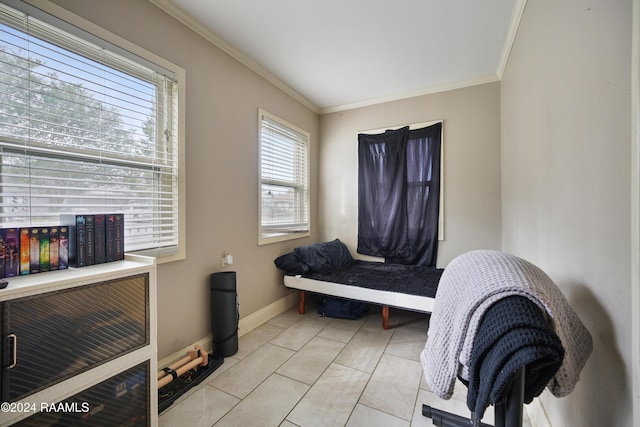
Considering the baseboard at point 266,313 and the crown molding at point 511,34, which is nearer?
the crown molding at point 511,34

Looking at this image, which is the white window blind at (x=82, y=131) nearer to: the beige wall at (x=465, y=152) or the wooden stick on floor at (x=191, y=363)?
the wooden stick on floor at (x=191, y=363)

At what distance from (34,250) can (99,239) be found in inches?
9.4

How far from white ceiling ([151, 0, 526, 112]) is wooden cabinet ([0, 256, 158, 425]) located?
1882 mm

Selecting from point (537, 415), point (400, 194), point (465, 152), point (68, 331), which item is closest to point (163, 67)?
point (68, 331)

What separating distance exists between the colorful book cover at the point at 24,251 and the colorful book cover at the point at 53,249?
0.07m

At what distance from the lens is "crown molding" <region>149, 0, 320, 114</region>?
1837 millimetres

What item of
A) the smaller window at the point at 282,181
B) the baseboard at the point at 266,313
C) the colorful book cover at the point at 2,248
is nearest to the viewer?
the colorful book cover at the point at 2,248

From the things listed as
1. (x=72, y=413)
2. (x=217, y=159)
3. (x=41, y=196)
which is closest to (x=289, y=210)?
(x=217, y=159)

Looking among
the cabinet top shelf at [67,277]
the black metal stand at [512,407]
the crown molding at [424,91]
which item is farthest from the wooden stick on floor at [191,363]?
the crown molding at [424,91]

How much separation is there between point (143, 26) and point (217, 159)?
98 cm

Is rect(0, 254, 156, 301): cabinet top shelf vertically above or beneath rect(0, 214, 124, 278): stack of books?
beneath

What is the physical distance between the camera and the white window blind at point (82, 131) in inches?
49.0

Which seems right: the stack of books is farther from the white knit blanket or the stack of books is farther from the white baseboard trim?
the white knit blanket

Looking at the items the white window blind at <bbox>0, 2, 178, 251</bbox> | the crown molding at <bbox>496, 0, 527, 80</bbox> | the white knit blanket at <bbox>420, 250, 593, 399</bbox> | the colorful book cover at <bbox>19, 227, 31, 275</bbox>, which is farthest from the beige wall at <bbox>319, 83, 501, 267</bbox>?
the colorful book cover at <bbox>19, 227, 31, 275</bbox>
